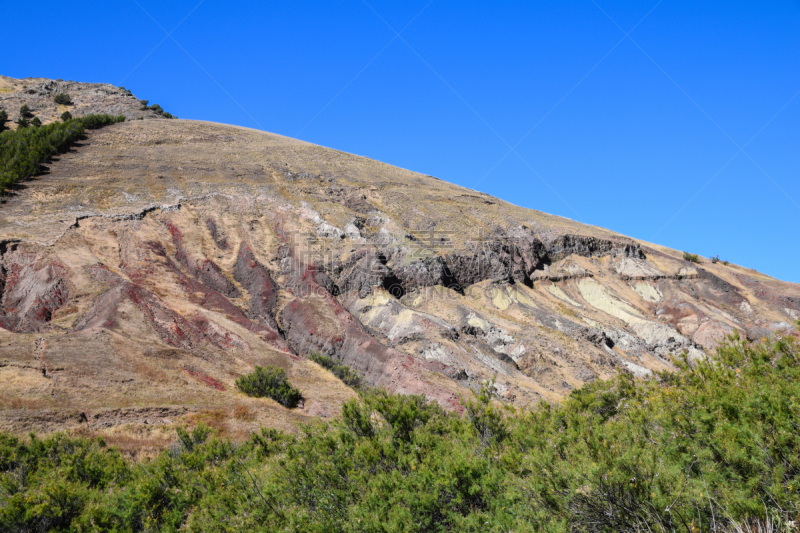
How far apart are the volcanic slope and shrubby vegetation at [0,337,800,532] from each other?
5.41 meters

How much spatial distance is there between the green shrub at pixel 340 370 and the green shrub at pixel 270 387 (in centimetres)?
475

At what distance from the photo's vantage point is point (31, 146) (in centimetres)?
5266

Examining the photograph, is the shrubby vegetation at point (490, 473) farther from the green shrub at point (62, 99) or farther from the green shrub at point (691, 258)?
the green shrub at point (62, 99)

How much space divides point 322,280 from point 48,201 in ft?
86.8

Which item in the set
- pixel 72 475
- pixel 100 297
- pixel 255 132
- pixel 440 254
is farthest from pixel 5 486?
pixel 255 132

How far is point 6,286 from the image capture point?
30469 mm

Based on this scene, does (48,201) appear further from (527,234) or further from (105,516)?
(527,234)

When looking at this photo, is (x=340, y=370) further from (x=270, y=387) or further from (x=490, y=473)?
(x=490, y=473)

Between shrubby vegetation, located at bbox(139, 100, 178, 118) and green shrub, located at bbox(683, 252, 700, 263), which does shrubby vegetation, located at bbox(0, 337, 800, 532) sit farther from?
shrubby vegetation, located at bbox(139, 100, 178, 118)

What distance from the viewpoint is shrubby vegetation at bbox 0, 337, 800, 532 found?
21.3ft

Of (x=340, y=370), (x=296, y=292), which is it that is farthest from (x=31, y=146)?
(x=340, y=370)

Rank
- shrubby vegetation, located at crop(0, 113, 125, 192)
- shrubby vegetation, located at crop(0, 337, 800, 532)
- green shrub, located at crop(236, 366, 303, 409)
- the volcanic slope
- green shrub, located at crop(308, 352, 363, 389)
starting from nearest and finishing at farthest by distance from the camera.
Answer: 1. shrubby vegetation, located at crop(0, 337, 800, 532)
2. the volcanic slope
3. green shrub, located at crop(236, 366, 303, 409)
4. green shrub, located at crop(308, 352, 363, 389)
5. shrubby vegetation, located at crop(0, 113, 125, 192)

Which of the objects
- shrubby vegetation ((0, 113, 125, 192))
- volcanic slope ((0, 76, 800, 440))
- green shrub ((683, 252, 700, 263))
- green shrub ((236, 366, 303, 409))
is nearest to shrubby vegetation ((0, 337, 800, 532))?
volcanic slope ((0, 76, 800, 440))

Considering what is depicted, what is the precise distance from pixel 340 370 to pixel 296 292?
12.4 metres
